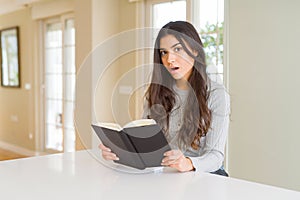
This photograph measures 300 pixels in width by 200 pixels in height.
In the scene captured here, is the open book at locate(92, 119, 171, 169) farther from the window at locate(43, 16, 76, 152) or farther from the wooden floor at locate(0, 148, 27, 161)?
the wooden floor at locate(0, 148, 27, 161)

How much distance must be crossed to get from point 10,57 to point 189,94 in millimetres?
4882

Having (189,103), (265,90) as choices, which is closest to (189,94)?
(189,103)

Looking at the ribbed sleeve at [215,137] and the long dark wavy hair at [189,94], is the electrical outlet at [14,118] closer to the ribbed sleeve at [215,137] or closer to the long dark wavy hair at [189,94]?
the long dark wavy hair at [189,94]

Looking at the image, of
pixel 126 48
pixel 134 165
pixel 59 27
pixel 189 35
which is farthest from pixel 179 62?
pixel 59 27

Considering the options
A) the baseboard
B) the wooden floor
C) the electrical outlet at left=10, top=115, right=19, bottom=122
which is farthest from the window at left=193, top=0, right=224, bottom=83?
the electrical outlet at left=10, top=115, right=19, bottom=122

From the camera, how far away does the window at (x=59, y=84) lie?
4750 mm

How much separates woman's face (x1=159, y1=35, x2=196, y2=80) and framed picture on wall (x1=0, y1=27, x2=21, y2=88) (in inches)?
179

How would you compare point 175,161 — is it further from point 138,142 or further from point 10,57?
point 10,57

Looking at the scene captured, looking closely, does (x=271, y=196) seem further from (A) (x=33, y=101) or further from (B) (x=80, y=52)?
(A) (x=33, y=101)

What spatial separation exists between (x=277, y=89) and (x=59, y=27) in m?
3.25

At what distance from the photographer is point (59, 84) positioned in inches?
199

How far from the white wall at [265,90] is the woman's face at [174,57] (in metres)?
1.25

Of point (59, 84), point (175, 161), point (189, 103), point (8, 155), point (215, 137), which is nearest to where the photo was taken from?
point (175, 161)

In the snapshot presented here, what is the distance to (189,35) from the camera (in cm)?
153
